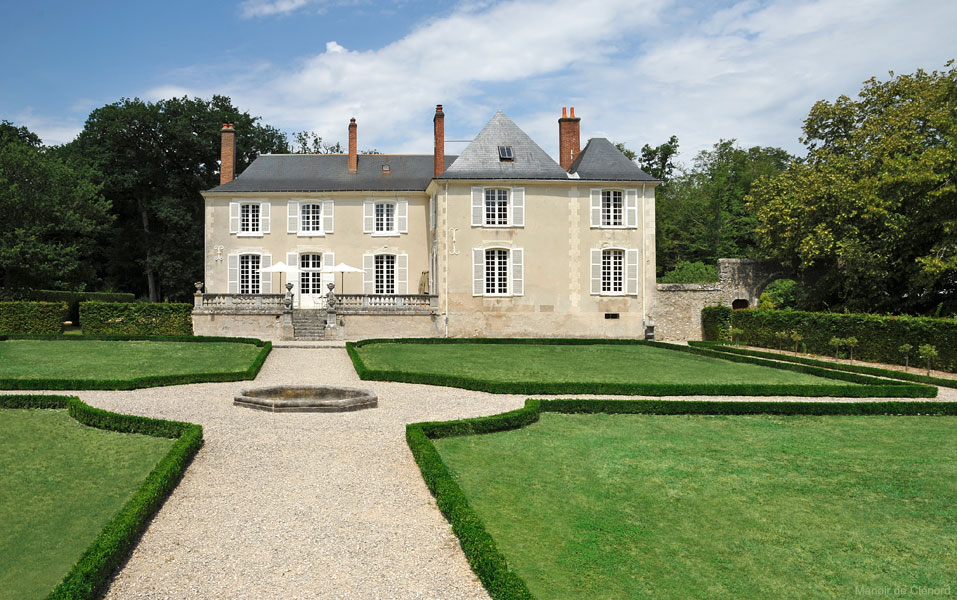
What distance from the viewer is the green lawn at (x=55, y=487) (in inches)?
203

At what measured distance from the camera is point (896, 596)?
4.73m

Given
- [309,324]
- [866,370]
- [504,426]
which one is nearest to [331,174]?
[309,324]

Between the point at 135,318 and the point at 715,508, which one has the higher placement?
the point at 135,318

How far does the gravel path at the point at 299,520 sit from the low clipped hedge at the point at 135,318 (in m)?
14.9

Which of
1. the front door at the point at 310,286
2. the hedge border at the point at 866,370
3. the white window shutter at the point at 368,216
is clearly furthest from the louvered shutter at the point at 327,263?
the hedge border at the point at 866,370

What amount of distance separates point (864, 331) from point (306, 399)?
54.3 ft

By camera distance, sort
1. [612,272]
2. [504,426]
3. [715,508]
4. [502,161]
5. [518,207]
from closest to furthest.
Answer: [715,508], [504,426], [518,207], [502,161], [612,272]

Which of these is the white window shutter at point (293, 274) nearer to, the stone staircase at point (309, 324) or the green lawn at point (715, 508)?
the stone staircase at point (309, 324)

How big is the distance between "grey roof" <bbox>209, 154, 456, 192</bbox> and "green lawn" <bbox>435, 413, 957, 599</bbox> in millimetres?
22499

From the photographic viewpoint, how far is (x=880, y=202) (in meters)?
22.4

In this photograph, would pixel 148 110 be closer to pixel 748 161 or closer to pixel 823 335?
pixel 823 335

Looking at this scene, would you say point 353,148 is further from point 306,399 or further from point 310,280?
point 306,399

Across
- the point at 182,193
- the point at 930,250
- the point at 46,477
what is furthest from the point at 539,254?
the point at 182,193

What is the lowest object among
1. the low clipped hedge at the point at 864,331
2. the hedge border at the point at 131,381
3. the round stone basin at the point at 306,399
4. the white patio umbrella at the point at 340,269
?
the round stone basin at the point at 306,399
